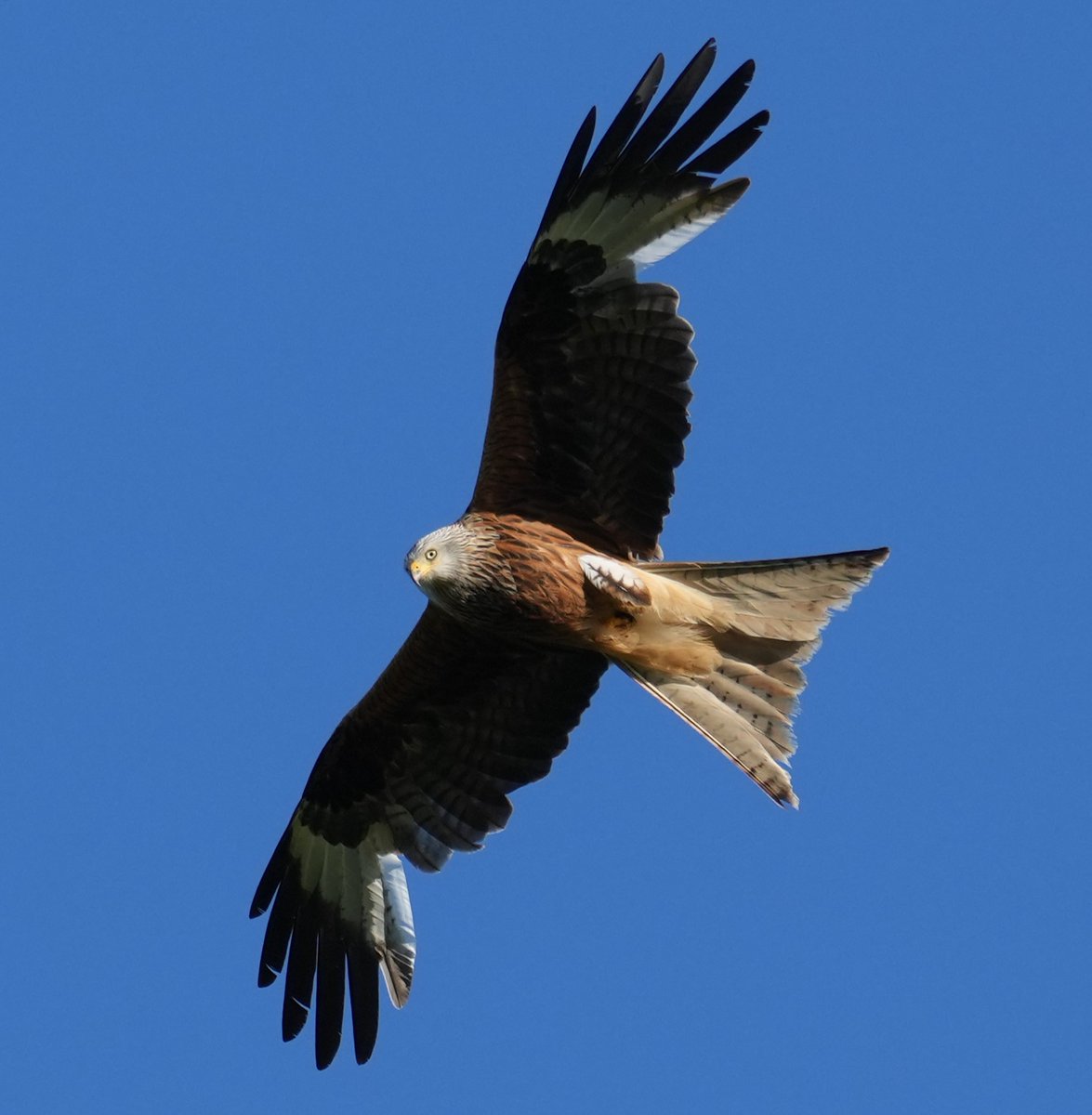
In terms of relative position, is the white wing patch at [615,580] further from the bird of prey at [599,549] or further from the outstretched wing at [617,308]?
the outstretched wing at [617,308]

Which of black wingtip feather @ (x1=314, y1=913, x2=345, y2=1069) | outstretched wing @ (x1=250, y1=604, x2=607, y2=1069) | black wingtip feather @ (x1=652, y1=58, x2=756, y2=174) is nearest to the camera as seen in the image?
black wingtip feather @ (x1=652, y1=58, x2=756, y2=174)

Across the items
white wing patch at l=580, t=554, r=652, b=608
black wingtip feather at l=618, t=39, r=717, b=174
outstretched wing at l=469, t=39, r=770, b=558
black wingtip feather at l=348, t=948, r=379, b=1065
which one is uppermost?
black wingtip feather at l=618, t=39, r=717, b=174

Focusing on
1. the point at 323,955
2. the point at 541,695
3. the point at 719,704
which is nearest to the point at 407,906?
the point at 323,955

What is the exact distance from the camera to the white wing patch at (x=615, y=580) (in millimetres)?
10547

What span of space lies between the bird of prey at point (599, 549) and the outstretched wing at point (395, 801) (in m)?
0.02

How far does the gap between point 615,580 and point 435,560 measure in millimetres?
882

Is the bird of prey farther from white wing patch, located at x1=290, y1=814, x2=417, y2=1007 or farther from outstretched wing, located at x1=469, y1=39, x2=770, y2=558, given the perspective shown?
white wing patch, located at x1=290, y1=814, x2=417, y2=1007

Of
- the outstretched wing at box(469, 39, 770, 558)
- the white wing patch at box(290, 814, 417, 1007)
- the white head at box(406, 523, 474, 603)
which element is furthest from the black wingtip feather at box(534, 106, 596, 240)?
the white wing patch at box(290, 814, 417, 1007)

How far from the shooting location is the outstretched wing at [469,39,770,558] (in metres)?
10.2

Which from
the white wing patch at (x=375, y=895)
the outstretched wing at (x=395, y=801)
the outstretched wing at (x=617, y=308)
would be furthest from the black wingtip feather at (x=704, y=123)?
the white wing patch at (x=375, y=895)

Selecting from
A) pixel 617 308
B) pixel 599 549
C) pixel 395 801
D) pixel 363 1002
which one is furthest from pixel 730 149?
pixel 363 1002

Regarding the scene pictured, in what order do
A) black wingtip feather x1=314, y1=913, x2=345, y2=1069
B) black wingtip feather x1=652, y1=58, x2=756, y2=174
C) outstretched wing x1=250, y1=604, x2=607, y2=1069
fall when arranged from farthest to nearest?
1. black wingtip feather x1=314, y1=913, x2=345, y2=1069
2. outstretched wing x1=250, y1=604, x2=607, y2=1069
3. black wingtip feather x1=652, y1=58, x2=756, y2=174

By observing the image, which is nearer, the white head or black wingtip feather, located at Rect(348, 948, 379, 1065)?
the white head

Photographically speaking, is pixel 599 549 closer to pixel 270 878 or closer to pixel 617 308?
pixel 617 308
